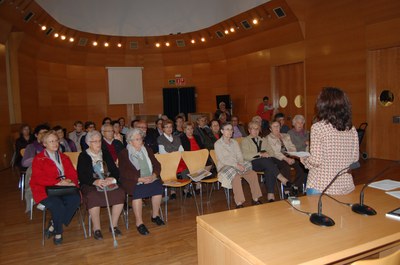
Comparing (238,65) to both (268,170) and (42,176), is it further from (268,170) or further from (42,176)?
(42,176)

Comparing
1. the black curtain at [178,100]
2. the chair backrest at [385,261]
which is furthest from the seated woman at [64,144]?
the black curtain at [178,100]

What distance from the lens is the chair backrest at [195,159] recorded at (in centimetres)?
501

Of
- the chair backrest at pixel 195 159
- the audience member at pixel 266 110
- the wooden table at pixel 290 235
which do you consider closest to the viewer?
the wooden table at pixel 290 235

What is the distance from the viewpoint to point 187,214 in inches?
187

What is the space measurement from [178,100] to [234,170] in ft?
31.8

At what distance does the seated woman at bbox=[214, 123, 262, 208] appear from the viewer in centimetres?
465

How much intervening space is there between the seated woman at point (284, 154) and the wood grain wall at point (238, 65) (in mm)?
4076

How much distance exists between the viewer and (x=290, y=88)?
10.8 meters

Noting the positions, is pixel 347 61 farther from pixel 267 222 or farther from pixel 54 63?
pixel 54 63

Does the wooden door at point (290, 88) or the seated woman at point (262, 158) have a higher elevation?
the wooden door at point (290, 88)

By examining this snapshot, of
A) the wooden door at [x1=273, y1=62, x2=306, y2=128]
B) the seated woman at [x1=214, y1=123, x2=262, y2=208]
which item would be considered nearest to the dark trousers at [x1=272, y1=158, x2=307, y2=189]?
the seated woman at [x1=214, y1=123, x2=262, y2=208]

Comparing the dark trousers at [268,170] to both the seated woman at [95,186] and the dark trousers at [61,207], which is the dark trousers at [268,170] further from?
the dark trousers at [61,207]

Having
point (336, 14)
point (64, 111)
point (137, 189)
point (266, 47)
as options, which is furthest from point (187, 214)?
point (64, 111)

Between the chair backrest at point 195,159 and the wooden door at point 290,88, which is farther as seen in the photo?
the wooden door at point 290,88
